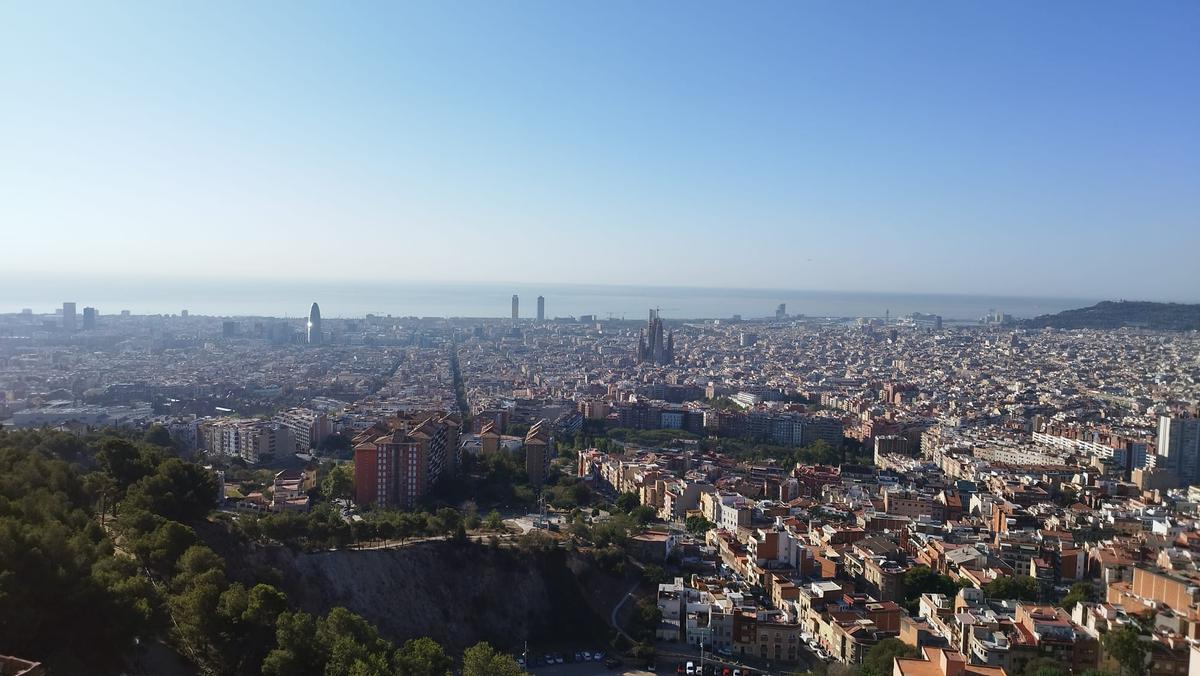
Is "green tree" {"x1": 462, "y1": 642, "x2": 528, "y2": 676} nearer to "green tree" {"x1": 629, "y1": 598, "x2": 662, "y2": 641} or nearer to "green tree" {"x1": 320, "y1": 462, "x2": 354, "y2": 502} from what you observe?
"green tree" {"x1": 629, "y1": 598, "x2": 662, "y2": 641}

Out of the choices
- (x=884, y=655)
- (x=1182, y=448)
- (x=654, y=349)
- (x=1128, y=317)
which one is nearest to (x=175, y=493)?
(x=884, y=655)

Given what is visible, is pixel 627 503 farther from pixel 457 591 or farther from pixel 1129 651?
pixel 1129 651

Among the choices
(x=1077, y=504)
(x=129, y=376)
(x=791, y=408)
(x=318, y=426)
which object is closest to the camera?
(x=1077, y=504)

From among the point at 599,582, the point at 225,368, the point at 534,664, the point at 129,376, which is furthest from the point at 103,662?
the point at 225,368

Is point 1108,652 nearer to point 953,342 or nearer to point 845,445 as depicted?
point 845,445

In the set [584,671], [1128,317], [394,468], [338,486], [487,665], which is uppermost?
[1128,317]

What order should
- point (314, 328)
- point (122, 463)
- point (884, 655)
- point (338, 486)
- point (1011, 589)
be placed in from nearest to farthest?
point (884, 655)
point (122, 463)
point (1011, 589)
point (338, 486)
point (314, 328)
